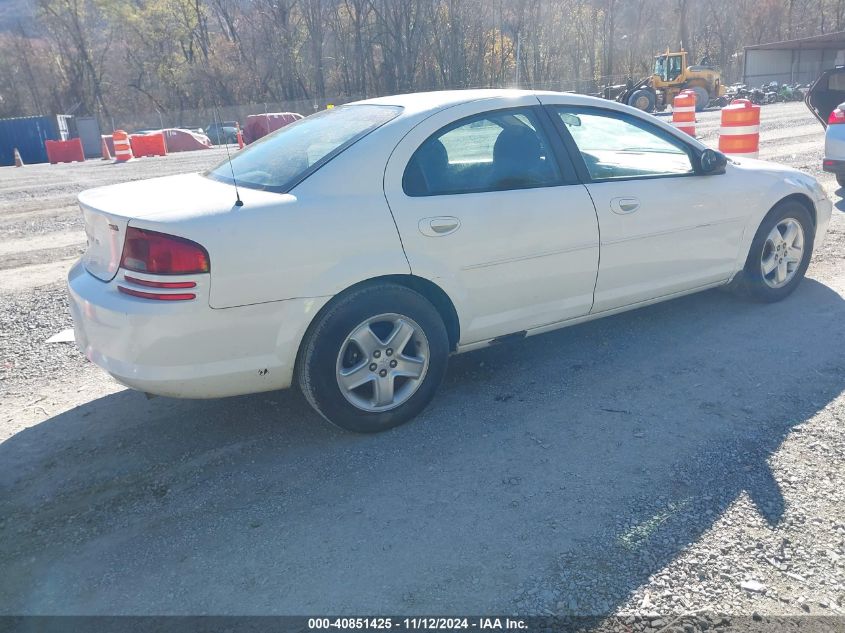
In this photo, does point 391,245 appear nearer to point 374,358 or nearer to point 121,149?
point 374,358

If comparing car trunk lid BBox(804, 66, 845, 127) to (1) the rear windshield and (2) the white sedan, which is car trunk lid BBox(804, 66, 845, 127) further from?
(1) the rear windshield

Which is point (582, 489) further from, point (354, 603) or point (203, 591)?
point (203, 591)

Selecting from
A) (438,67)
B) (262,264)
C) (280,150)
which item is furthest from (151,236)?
(438,67)

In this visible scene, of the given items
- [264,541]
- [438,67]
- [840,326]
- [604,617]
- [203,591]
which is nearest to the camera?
[604,617]

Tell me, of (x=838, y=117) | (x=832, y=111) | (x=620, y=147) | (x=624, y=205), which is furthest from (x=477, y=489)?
(x=832, y=111)

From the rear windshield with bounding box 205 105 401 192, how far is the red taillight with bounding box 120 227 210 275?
0.56 m

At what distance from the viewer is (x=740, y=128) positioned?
8.70 metres

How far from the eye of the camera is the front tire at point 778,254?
15.9ft

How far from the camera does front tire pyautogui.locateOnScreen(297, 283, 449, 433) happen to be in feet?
10.7

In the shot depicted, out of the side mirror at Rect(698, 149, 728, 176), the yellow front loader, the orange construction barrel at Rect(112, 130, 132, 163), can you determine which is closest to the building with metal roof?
the yellow front loader

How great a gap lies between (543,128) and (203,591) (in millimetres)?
2955

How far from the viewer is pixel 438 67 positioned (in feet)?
163

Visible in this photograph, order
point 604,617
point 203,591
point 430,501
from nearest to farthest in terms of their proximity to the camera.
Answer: point 604,617
point 203,591
point 430,501

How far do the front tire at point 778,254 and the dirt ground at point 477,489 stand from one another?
38 cm
